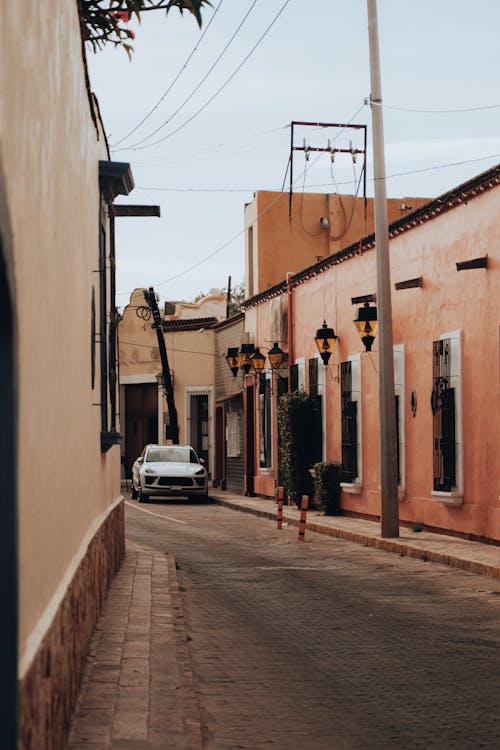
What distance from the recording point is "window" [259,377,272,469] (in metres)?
31.1

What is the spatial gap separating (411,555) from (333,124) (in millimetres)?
19750

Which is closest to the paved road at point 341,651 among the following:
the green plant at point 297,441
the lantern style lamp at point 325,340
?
the lantern style lamp at point 325,340

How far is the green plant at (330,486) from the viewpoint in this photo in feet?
80.7

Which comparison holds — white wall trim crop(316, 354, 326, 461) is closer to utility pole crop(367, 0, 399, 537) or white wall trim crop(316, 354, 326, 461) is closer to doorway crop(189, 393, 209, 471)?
utility pole crop(367, 0, 399, 537)

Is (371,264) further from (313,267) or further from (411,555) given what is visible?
(411,555)

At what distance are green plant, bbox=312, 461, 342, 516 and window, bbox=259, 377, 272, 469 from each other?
619cm

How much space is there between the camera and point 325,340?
77.7ft

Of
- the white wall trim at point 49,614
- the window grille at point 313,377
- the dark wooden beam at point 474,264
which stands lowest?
the white wall trim at point 49,614

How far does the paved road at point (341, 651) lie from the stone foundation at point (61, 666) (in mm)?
817

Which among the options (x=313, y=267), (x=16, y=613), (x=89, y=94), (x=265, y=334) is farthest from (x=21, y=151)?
(x=265, y=334)

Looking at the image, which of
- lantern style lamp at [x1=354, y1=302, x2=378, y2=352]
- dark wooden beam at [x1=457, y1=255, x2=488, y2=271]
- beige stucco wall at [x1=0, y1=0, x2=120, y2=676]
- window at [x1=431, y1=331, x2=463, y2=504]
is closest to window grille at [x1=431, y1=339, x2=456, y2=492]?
window at [x1=431, y1=331, x2=463, y2=504]

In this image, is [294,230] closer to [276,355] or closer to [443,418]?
[276,355]

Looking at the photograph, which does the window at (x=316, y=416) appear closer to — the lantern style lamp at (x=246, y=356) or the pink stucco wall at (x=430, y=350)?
the pink stucco wall at (x=430, y=350)

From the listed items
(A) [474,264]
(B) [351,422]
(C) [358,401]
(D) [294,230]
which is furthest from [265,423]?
(A) [474,264]
